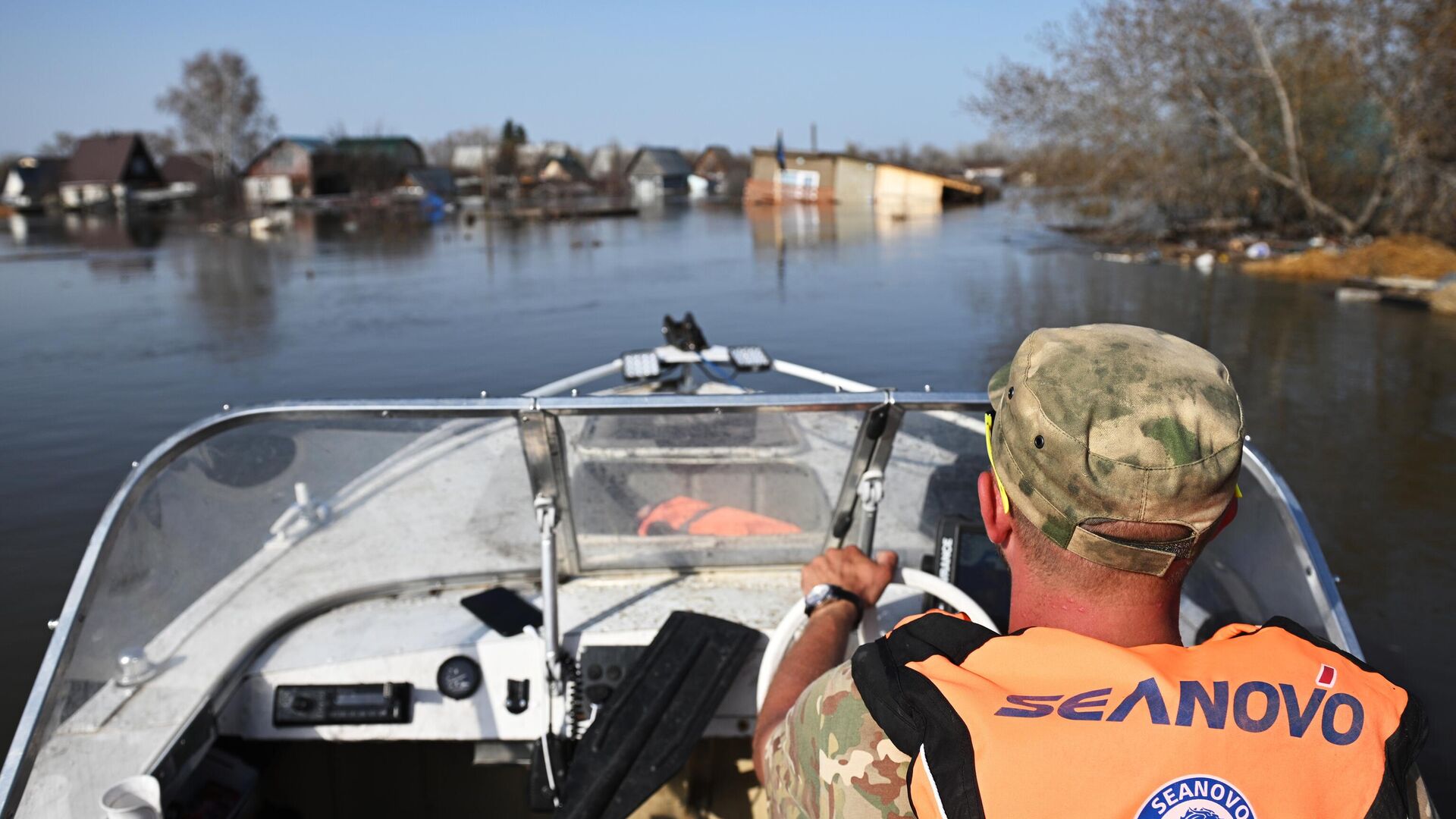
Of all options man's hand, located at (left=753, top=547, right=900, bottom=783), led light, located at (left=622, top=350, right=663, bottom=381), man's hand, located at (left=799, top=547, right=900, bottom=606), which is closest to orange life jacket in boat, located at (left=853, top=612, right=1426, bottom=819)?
man's hand, located at (left=753, top=547, right=900, bottom=783)

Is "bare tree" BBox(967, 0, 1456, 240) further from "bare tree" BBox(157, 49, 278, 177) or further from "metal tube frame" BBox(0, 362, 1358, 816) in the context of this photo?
"bare tree" BBox(157, 49, 278, 177)

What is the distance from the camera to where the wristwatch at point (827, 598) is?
1.98 meters

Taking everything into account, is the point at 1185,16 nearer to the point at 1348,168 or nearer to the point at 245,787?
the point at 1348,168

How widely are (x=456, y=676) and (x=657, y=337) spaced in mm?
13061

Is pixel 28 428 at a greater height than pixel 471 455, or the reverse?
pixel 471 455

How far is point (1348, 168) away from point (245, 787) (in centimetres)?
2627

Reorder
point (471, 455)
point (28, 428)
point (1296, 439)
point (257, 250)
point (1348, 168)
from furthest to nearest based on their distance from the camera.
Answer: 1. point (257, 250)
2. point (1348, 168)
3. point (28, 428)
4. point (1296, 439)
5. point (471, 455)

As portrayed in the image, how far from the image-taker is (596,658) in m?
2.54

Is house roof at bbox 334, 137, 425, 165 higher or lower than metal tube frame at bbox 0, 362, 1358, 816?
higher

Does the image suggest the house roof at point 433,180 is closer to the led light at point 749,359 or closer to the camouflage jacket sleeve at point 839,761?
the led light at point 749,359

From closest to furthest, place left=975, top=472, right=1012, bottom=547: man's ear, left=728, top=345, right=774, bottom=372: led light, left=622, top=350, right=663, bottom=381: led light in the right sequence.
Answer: left=975, top=472, right=1012, bottom=547: man's ear
left=622, top=350, right=663, bottom=381: led light
left=728, top=345, right=774, bottom=372: led light

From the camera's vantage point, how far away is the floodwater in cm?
703

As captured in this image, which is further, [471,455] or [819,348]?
[819,348]

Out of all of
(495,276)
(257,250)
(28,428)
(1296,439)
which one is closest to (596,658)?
(1296,439)
